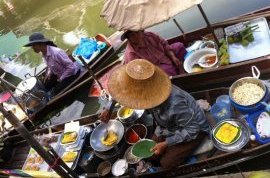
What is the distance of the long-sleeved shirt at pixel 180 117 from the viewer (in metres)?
4.30

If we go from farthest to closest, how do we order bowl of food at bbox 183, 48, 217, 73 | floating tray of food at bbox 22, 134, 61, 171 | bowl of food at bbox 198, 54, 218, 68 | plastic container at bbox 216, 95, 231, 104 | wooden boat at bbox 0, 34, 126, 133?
wooden boat at bbox 0, 34, 126, 133
floating tray of food at bbox 22, 134, 61, 171
bowl of food at bbox 183, 48, 217, 73
bowl of food at bbox 198, 54, 218, 68
plastic container at bbox 216, 95, 231, 104

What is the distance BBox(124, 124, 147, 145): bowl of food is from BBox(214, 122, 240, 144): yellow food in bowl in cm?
129

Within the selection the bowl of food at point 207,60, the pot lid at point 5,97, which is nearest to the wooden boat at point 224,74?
the bowl of food at point 207,60

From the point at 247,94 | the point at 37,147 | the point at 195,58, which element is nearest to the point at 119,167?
the point at 37,147

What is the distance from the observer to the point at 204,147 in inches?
191

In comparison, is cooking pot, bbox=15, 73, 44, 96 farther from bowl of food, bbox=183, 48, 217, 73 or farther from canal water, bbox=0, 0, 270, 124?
bowl of food, bbox=183, 48, 217, 73

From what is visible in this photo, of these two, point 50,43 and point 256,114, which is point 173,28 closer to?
point 50,43

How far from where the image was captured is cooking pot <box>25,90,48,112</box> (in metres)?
8.14

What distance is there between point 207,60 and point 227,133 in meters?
1.89

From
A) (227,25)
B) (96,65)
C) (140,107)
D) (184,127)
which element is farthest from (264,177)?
(96,65)

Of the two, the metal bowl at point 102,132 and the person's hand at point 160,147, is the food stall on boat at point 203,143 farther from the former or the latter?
the person's hand at point 160,147

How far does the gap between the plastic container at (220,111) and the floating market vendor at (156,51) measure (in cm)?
130

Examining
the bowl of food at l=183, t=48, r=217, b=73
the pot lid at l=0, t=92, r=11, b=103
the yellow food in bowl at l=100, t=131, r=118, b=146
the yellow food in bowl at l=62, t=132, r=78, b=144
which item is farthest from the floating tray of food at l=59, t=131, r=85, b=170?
the pot lid at l=0, t=92, r=11, b=103

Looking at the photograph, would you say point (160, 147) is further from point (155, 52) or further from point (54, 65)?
point (54, 65)
